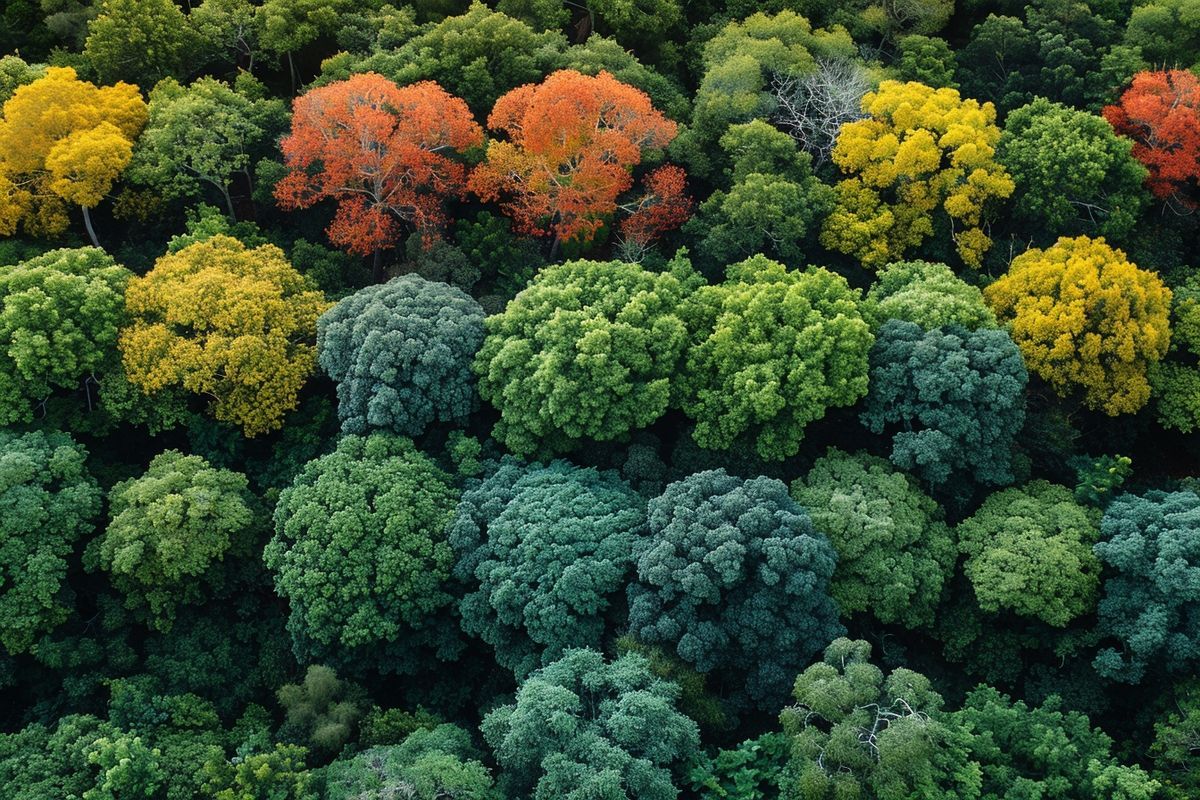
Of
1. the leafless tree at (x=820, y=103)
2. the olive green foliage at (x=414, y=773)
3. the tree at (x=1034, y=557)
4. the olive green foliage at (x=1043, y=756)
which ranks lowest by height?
the olive green foliage at (x=414, y=773)

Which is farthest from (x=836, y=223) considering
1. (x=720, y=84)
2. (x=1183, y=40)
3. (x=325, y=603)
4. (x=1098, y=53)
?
(x=325, y=603)

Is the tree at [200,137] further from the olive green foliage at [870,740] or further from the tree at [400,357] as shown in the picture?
the olive green foliage at [870,740]

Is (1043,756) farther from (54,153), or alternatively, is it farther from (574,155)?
(54,153)

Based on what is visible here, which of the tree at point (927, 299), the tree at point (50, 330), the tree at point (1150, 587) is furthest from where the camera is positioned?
the tree at point (927, 299)

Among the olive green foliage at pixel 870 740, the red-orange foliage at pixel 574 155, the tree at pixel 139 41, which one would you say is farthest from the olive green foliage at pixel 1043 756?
the tree at pixel 139 41

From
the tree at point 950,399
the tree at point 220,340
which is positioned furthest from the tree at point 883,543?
the tree at point 220,340

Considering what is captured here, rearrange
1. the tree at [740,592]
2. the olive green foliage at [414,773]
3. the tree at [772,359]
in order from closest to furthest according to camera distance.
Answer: the olive green foliage at [414,773] < the tree at [740,592] < the tree at [772,359]

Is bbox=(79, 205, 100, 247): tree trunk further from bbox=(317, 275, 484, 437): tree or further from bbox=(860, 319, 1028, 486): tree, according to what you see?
bbox=(860, 319, 1028, 486): tree

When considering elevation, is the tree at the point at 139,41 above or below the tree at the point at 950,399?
above

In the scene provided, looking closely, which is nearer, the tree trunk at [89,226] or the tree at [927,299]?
the tree at [927,299]
